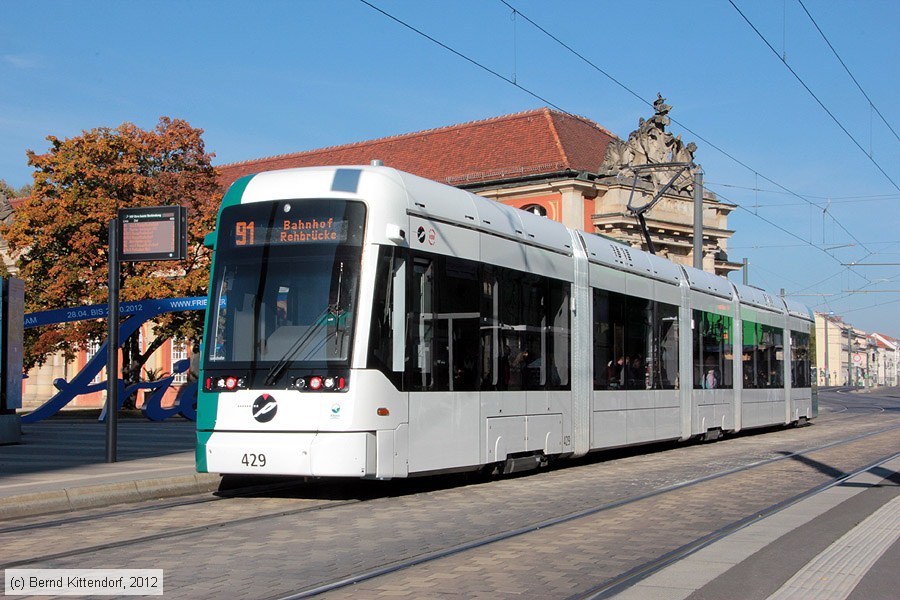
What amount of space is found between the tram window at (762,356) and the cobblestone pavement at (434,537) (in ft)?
34.4

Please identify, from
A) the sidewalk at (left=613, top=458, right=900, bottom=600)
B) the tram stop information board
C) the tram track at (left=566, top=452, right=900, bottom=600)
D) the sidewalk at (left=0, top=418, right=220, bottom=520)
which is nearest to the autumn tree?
the sidewalk at (left=0, top=418, right=220, bottom=520)

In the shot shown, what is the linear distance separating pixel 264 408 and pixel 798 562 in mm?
5596

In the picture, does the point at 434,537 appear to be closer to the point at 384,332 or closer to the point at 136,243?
the point at 384,332

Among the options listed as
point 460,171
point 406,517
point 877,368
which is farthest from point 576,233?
point 877,368

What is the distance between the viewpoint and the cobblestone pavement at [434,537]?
294 inches

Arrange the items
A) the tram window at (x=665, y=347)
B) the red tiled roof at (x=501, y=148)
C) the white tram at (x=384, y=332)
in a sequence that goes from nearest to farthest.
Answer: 1. the white tram at (x=384, y=332)
2. the tram window at (x=665, y=347)
3. the red tiled roof at (x=501, y=148)

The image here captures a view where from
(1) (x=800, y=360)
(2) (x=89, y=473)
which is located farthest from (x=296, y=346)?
(1) (x=800, y=360)

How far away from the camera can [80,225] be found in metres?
37.8

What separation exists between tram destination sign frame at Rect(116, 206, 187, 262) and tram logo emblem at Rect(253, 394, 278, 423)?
13.9 ft

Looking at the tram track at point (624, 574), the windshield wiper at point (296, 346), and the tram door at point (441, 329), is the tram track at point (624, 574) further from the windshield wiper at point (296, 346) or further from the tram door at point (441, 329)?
the windshield wiper at point (296, 346)

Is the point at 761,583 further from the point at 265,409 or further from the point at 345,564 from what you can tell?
the point at 265,409

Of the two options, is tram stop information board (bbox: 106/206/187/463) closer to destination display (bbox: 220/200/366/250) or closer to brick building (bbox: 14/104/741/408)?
destination display (bbox: 220/200/366/250)

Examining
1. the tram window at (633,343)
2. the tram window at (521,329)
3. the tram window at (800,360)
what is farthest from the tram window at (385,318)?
the tram window at (800,360)

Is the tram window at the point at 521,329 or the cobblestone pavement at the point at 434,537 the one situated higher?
the tram window at the point at 521,329
